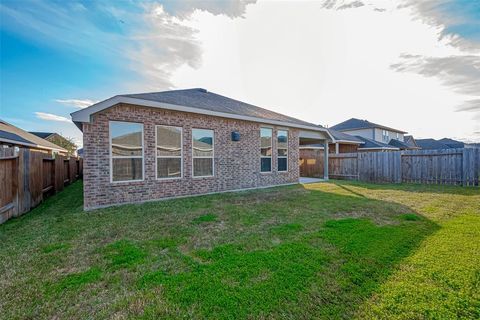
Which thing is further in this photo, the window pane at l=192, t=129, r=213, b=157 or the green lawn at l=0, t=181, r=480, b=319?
the window pane at l=192, t=129, r=213, b=157

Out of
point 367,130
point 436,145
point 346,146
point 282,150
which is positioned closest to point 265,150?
point 282,150

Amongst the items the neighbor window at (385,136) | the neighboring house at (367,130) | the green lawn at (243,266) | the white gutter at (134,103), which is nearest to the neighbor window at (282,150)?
the white gutter at (134,103)

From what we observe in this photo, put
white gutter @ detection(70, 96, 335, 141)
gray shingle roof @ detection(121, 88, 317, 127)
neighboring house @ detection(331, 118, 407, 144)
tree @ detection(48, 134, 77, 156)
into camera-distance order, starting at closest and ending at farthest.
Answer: white gutter @ detection(70, 96, 335, 141), gray shingle roof @ detection(121, 88, 317, 127), neighboring house @ detection(331, 118, 407, 144), tree @ detection(48, 134, 77, 156)

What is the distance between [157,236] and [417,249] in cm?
435

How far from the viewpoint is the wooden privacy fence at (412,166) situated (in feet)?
34.1

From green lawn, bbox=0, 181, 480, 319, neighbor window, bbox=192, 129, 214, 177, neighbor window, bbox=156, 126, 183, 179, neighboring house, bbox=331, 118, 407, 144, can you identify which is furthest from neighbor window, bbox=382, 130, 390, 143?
neighbor window, bbox=156, 126, 183, 179

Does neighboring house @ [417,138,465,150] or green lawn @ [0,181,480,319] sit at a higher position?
neighboring house @ [417,138,465,150]

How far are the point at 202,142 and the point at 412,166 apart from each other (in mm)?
11464

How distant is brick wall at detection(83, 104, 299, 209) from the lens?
Answer: 20.9 ft

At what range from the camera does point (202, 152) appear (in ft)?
28.3

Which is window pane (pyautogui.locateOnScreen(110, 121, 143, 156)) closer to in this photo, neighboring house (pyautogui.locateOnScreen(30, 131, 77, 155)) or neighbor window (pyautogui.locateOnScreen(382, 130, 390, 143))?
neighboring house (pyautogui.locateOnScreen(30, 131, 77, 155))

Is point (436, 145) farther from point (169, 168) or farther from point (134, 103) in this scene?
point (134, 103)

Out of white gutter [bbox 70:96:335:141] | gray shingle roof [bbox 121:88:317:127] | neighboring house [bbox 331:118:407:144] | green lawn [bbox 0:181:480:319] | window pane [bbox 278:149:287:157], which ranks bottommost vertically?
green lawn [bbox 0:181:480:319]

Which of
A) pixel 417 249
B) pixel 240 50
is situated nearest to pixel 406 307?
pixel 417 249
